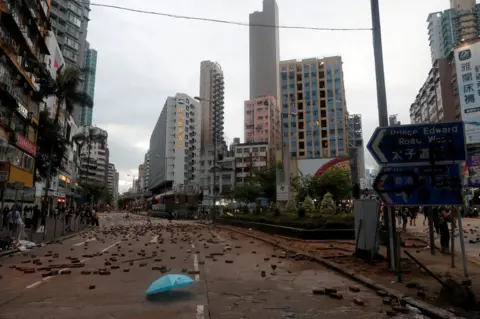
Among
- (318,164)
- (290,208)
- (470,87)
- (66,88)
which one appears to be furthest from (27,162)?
(470,87)

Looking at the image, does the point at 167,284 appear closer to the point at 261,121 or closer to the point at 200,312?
the point at 200,312

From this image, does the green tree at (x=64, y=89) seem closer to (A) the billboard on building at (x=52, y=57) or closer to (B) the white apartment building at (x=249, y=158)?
(A) the billboard on building at (x=52, y=57)

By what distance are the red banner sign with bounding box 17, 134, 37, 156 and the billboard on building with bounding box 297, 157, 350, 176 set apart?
114 feet

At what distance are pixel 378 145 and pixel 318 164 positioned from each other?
5003 cm

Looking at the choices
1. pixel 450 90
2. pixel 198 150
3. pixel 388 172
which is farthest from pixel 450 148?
pixel 198 150

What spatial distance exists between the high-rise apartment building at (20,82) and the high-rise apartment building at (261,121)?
331 ft

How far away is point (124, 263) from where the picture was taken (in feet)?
39.3

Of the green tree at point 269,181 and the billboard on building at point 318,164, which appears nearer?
the green tree at point 269,181

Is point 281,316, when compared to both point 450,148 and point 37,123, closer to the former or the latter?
point 450,148

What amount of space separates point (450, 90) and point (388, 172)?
8331cm

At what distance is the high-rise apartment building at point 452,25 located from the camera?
382 ft

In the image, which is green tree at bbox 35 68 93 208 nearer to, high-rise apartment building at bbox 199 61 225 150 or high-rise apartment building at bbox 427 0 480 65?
high-rise apartment building at bbox 427 0 480 65

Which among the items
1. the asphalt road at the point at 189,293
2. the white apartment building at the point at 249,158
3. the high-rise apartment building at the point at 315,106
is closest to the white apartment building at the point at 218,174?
the white apartment building at the point at 249,158

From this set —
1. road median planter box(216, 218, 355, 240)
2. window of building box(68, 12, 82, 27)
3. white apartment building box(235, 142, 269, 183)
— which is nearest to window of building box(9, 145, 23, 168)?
road median planter box(216, 218, 355, 240)
